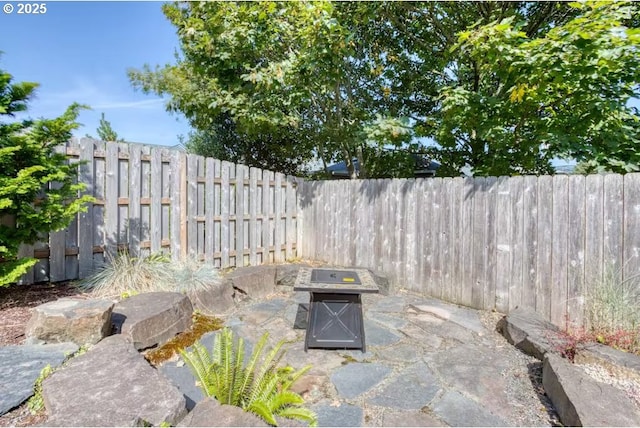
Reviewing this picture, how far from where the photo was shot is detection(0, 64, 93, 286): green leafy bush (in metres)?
2.61

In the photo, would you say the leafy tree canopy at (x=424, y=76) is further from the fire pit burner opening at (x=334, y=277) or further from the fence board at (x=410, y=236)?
the fire pit burner opening at (x=334, y=277)

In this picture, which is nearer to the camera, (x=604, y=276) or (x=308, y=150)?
(x=604, y=276)

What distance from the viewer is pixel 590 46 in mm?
3268

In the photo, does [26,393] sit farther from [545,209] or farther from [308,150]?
[308,150]

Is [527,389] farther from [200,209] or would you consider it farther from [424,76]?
[424,76]

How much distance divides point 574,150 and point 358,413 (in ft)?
13.2

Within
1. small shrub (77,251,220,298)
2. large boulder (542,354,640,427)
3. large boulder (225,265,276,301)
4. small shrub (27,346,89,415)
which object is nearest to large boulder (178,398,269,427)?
small shrub (27,346,89,415)

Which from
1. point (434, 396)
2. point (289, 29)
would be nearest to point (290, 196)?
point (289, 29)

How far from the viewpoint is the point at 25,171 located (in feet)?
8.50

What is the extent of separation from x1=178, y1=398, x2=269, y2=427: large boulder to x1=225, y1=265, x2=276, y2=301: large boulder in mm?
2575

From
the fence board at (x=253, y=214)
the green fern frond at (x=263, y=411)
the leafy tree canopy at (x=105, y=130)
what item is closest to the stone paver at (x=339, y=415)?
the green fern frond at (x=263, y=411)

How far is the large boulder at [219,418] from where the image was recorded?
1.39 metres

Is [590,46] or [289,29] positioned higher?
[289,29]

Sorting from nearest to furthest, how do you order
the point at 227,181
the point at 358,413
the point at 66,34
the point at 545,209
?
the point at 358,413 → the point at 545,209 → the point at 66,34 → the point at 227,181
